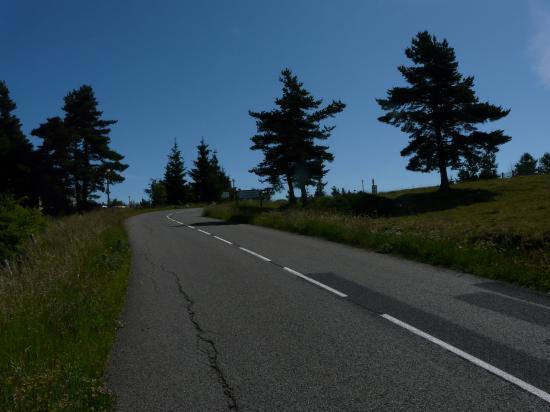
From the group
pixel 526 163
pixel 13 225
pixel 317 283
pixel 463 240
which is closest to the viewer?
pixel 317 283

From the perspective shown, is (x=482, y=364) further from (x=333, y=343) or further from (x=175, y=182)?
(x=175, y=182)

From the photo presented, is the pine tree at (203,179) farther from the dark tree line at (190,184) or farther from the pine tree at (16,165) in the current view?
the pine tree at (16,165)

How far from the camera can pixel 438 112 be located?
1474 inches

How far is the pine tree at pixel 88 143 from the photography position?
176 ft

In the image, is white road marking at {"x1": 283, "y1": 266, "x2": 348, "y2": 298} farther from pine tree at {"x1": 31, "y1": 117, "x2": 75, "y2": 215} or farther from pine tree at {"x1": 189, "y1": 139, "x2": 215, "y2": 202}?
pine tree at {"x1": 189, "y1": 139, "x2": 215, "y2": 202}

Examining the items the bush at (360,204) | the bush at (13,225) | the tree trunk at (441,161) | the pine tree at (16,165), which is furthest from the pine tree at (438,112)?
the pine tree at (16,165)

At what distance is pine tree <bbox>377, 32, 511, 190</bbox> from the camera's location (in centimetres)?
3616

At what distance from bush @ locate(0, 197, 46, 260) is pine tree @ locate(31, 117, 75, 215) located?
93.3 feet

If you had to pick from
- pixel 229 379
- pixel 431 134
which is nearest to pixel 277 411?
pixel 229 379

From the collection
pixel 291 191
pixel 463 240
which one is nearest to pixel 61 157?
pixel 291 191

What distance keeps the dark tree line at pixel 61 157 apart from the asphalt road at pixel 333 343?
155 ft

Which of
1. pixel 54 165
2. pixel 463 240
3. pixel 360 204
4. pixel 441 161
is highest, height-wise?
pixel 54 165

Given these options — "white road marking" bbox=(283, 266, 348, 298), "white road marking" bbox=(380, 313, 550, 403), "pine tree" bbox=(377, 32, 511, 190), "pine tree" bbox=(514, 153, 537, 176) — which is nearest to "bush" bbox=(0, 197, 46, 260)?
"white road marking" bbox=(283, 266, 348, 298)

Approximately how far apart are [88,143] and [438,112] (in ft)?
130
